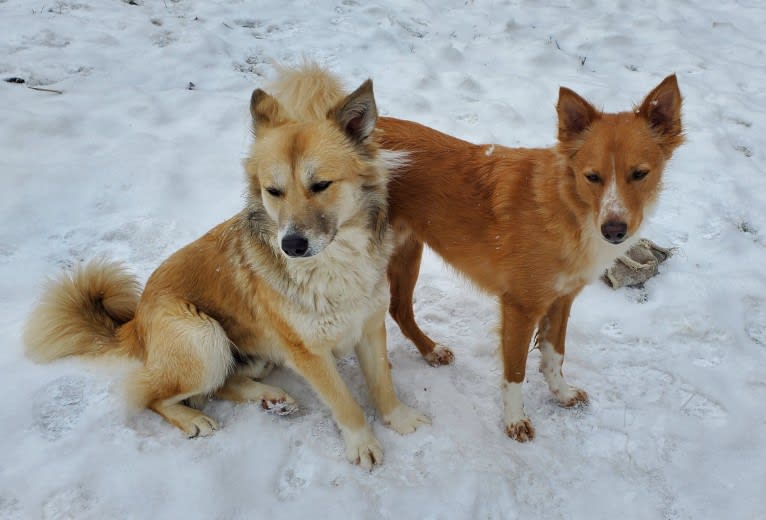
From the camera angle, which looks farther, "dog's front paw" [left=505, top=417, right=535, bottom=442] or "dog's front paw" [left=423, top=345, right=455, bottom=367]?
"dog's front paw" [left=423, top=345, right=455, bottom=367]

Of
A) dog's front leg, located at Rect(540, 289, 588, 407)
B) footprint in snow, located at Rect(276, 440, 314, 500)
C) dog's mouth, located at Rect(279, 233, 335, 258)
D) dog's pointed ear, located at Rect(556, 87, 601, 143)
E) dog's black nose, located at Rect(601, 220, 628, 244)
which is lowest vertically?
→ footprint in snow, located at Rect(276, 440, 314, 500)

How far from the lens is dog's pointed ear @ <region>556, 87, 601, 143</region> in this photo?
→ 2314mm

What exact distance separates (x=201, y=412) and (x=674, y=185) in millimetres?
3819

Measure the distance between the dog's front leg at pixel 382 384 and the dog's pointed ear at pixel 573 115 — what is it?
1.28m

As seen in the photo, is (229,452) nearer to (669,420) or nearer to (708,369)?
(669,420)

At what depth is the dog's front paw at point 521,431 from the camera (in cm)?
262

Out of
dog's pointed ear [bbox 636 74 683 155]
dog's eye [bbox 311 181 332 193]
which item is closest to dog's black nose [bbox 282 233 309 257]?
dog's eye [bbox 311 181 332 193]

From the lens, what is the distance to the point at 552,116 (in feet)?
15.6

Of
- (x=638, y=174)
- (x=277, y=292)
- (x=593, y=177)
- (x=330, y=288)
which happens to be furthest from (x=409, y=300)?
(x=638, y=174)

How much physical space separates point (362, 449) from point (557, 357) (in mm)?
1177

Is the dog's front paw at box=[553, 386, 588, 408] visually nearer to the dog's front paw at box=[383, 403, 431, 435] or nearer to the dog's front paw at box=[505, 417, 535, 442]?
the dog's front paw at box=[505, 417, 535, 442]

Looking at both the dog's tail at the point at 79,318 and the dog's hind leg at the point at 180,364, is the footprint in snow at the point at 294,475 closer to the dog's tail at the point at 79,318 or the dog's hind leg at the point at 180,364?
the dog's hind leg at the point at 180,364

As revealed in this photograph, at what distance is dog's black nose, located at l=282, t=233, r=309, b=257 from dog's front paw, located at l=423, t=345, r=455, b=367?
130cm

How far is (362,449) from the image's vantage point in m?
2.47
